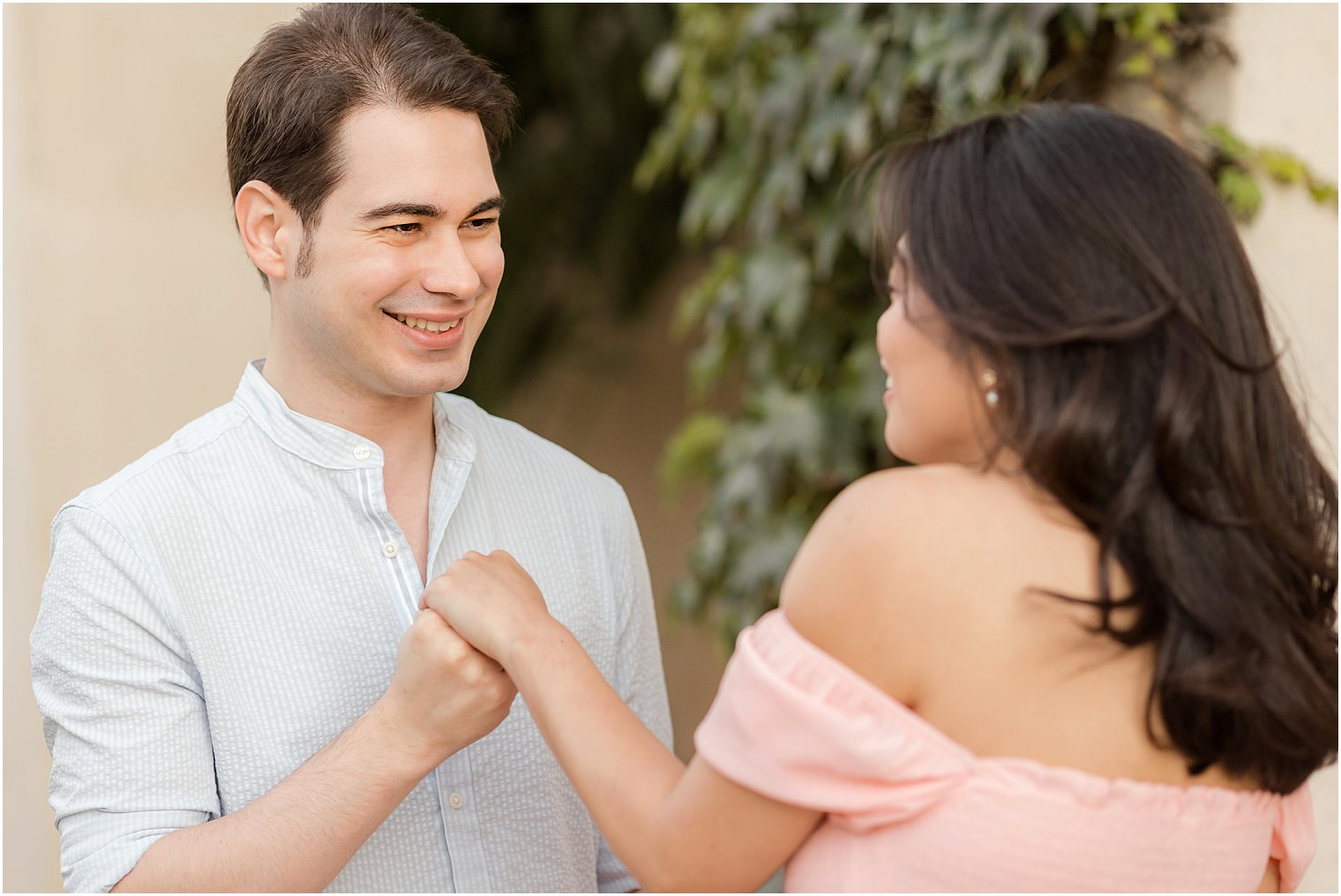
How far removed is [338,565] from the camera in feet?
5.25

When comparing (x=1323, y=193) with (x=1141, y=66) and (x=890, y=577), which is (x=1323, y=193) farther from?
(x=890, y=577)

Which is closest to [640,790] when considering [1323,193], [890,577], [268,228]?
[890,577]

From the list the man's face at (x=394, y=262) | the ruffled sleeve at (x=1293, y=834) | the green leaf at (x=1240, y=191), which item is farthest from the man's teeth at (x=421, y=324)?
the green leaf at (x=1240, y=191)

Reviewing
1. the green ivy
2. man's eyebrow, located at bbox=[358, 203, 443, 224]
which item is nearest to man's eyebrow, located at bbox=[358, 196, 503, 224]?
man's eyebrow, located at bbox=[358, 203, 443, 224]

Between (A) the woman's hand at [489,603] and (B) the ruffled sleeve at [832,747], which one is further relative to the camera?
(A) the woman's hand at [489,603]

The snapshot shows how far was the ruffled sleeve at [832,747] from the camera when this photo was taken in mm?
1082

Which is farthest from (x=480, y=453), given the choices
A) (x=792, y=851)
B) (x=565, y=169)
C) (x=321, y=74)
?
(x=565, y=169)

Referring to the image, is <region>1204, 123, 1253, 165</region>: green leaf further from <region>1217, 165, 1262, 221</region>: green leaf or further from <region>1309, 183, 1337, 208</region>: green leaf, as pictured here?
<region>1309, 183, 1337, 208</region>: green leaf

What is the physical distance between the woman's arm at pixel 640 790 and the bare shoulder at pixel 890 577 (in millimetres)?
149

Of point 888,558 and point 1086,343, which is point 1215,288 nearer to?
point 1086,343

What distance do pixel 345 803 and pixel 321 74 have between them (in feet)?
2.84

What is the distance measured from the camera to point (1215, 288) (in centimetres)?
113

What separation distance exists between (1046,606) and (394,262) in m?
0.90

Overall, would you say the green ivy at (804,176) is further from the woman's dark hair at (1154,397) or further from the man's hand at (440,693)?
the man's hand at (440,693)
